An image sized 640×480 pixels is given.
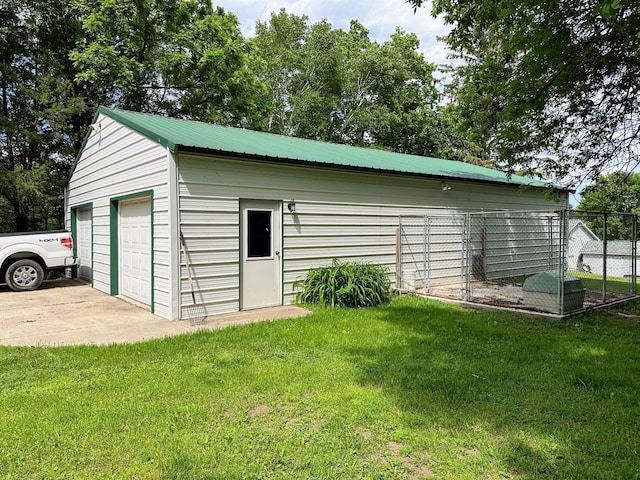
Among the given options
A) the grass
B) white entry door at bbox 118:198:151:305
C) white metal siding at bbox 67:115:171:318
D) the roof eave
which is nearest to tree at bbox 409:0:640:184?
the roof eave

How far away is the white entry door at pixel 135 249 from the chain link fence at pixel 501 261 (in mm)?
5282

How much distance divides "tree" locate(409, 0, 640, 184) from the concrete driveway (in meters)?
5.44

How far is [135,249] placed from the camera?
801cm

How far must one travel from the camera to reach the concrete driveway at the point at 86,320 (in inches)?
212

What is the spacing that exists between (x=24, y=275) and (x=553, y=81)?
11271 mm

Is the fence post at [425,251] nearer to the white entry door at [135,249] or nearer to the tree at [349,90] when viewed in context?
the white entry door at [135,249]

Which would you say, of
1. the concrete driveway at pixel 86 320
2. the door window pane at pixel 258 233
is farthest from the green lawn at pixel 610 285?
the concrete driveway at pixel 86 320

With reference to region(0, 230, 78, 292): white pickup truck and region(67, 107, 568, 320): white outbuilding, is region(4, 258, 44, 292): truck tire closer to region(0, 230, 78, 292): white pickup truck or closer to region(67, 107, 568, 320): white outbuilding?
region(0, 230, 78, 292): white pickup truck

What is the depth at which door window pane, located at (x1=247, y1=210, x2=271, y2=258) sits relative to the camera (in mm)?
7227

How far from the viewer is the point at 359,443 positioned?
2789 millimetres

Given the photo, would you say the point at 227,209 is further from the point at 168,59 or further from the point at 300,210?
the point at 168,59

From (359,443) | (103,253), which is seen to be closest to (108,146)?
(103,253)

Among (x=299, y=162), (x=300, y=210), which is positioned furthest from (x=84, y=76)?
(x=300, y=210)

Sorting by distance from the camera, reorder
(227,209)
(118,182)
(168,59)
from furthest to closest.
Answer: (168,59) → (118,182) → (227,209)
